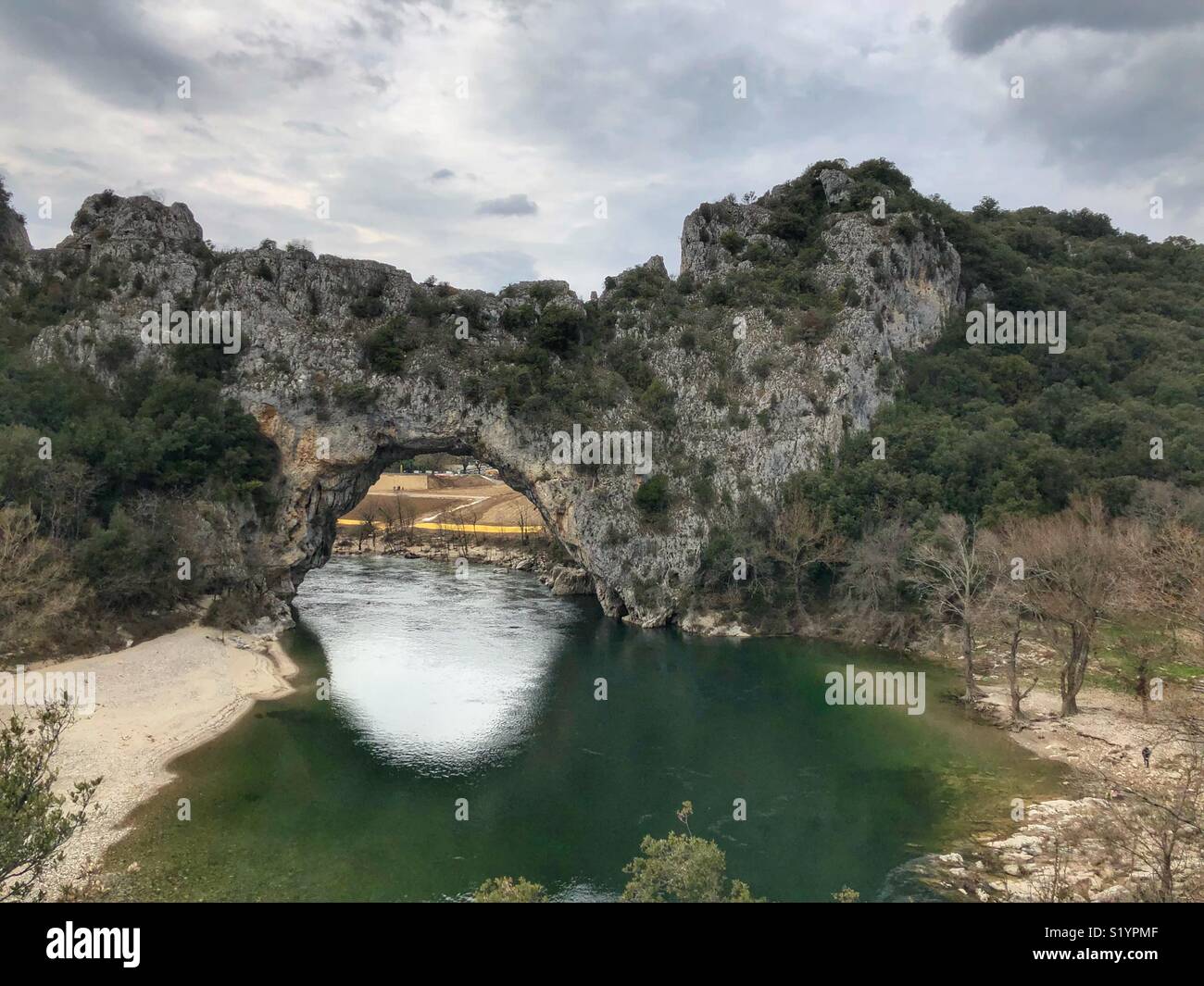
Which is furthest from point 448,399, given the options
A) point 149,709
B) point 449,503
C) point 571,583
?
point 449,503

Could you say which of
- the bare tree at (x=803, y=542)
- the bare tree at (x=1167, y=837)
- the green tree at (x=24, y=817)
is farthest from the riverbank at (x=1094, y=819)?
the green tree at (x=24, y=817)

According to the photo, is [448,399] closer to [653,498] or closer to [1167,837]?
[653,498]

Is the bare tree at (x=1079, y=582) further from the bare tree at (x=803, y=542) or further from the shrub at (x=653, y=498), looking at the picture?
the shrub at (x=653, y=498)

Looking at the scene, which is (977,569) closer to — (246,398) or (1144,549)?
(1144,549)

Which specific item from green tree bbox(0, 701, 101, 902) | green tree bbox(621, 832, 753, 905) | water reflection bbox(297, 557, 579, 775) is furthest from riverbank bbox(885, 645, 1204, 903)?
green tree bbox(0, 701, 101, 902)

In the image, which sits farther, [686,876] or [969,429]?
[969,429]

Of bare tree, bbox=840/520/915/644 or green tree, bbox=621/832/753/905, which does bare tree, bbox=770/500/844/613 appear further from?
green tree, bbox=621/832/753/905
